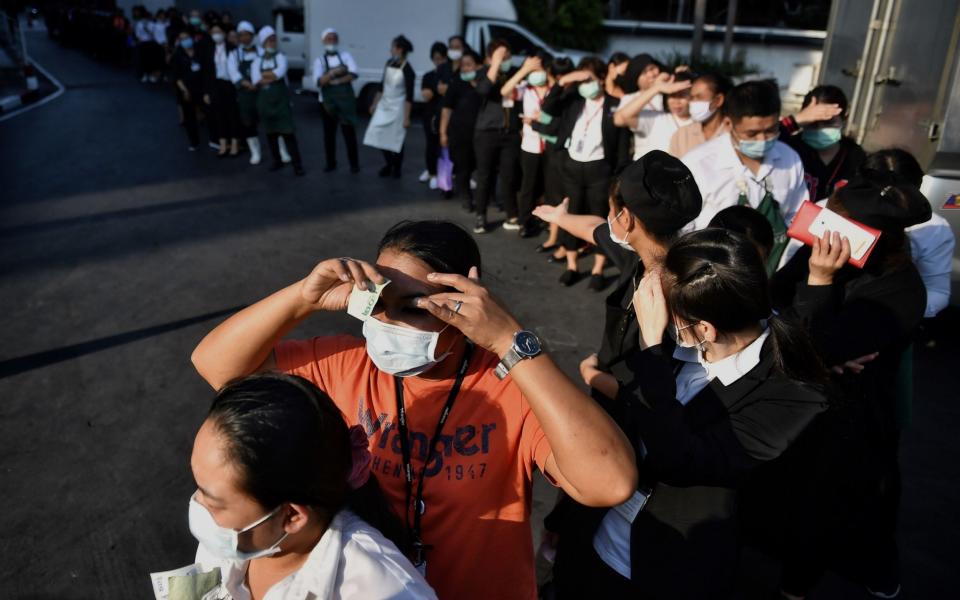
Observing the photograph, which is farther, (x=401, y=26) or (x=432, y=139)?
(x=401, y=26)

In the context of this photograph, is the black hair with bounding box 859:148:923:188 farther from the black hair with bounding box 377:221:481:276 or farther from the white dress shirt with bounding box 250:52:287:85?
the white dress shirt with bounding box 250:52:287:85

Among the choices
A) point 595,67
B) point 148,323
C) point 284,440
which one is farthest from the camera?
point 595,67

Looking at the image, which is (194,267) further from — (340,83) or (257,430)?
(257,430)

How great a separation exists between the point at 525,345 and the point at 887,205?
70.3 inches

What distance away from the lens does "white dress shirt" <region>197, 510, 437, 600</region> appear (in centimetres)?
142

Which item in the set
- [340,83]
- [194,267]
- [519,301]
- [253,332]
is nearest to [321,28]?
[340,83]

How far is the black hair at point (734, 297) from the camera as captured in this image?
6.35 ft

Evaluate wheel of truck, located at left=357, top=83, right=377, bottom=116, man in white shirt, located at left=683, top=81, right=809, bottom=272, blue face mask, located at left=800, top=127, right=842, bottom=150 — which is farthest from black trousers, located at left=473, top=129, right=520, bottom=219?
wheel of truck, located at left=357, top=83, right=377, bottom=116

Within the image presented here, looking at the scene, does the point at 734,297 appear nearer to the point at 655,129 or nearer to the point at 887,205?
the point at 887,205

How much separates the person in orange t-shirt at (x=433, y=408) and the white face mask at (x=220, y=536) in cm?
39

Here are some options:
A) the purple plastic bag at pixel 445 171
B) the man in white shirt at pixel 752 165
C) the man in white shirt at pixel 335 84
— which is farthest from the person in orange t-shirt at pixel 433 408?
the man in white shirt at pixel 335 84

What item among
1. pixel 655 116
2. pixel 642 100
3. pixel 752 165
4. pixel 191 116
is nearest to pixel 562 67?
pixel 655 116

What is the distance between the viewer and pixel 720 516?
200 centimetres

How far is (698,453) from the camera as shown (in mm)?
1835
